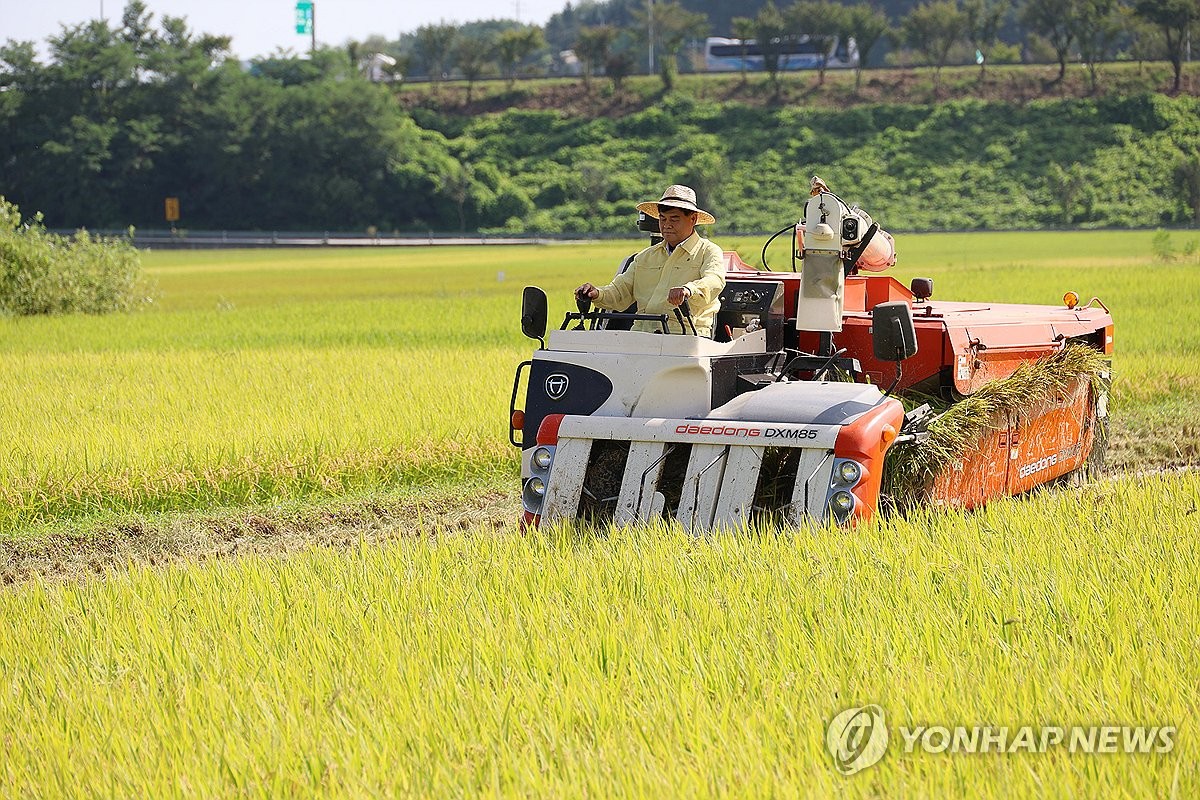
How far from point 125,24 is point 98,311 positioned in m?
75.6

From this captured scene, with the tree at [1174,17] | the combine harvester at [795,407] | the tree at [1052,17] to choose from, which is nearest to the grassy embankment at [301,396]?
the combine harvester at [795,407]

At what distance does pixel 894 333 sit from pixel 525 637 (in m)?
2.53

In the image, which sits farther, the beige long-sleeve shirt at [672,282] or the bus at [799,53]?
the bus at [799,53]

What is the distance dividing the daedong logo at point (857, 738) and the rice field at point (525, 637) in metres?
0.05

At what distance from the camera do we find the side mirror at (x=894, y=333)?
6.48m

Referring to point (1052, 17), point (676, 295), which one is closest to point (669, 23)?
point (1052, 17)

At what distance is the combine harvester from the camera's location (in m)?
6.41

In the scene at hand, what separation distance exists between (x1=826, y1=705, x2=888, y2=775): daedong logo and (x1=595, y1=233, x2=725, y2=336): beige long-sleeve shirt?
3.29 metres

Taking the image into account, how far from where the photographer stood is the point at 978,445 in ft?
24.4

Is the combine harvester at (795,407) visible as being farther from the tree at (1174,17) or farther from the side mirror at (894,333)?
the tree at (1174,17)

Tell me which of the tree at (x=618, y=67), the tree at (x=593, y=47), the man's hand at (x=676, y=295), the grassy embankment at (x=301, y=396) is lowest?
the grassy embankment at (x=301, y=396)

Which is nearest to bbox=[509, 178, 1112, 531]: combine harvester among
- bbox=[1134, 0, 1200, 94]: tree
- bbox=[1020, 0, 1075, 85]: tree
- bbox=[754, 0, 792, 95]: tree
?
bbox=[1134, 0, 1200, 94]: tree

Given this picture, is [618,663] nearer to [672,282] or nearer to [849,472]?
[849,472]

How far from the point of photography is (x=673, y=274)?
24.5 feet
